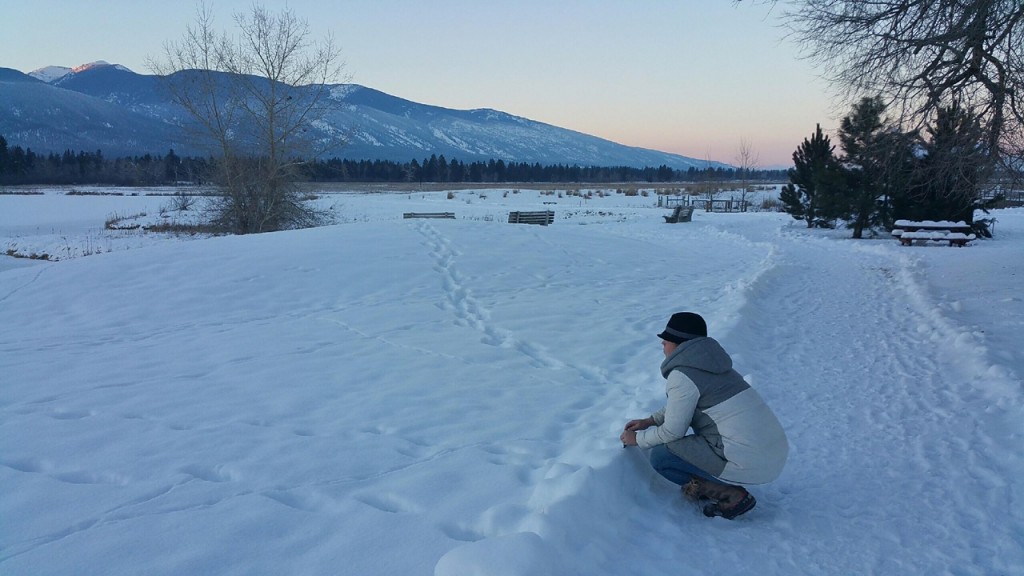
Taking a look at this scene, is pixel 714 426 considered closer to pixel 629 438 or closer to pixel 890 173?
pixel 629 438

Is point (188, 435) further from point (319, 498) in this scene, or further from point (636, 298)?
point (636, 298)

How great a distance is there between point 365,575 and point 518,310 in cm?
726

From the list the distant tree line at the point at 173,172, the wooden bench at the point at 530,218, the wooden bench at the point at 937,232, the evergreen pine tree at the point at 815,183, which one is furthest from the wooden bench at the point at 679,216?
the distant tree line at the point at 173,172

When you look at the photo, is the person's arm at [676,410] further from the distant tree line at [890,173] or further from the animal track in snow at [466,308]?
the distant tree line at [890,173]

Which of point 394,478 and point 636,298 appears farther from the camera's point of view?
point 636,298

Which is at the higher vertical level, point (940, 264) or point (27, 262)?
point (940, 264)

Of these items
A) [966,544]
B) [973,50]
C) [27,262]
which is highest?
[973,50]

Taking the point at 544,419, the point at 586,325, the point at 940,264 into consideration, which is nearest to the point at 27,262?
the point at 586,325

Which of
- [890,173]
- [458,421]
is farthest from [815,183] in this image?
[458,421]

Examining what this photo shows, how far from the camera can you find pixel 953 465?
496 centimetres

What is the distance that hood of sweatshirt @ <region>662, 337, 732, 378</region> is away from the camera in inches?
162

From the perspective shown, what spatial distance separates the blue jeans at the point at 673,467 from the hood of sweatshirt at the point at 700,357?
61 cm

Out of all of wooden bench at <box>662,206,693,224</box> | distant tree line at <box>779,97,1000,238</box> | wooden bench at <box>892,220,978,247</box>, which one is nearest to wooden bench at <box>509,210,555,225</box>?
wooden bench at <box>662,206,693,224</box>

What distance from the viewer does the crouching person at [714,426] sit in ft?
13.5
